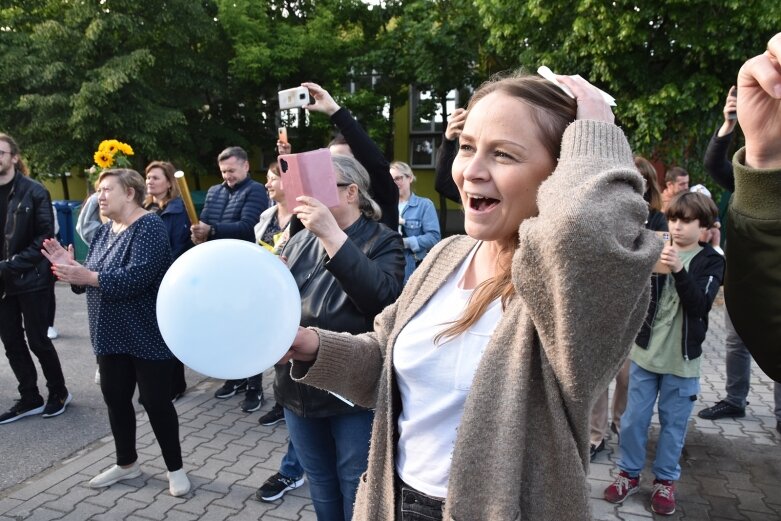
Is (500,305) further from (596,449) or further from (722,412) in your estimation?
(722,412)

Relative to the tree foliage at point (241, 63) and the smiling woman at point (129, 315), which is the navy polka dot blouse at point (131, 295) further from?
the tree foliage at point (241, 63)

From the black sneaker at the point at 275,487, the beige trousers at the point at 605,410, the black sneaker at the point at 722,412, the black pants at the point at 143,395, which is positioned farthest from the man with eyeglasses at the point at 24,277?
the black sneaker at the point at 722,412

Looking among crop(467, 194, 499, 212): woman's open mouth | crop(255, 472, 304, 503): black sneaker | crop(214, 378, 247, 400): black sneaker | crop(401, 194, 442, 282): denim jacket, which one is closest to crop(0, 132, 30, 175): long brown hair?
crop(214, 378, 247, 400): black sneaker

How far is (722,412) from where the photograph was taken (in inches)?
186

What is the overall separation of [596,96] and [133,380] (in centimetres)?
326

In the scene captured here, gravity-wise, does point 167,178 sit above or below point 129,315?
above

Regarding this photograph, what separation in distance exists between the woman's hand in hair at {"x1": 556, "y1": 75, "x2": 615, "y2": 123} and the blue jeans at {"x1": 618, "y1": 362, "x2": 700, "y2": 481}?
2.65m

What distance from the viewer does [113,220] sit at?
139 inches

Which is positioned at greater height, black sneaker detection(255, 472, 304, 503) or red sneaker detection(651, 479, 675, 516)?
red sneaker detection(651, 479, 675, 516)

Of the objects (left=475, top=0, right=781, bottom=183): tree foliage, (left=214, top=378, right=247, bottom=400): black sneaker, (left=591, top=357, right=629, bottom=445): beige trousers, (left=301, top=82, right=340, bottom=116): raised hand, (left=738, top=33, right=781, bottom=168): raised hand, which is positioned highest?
(left=475, top=0, right=781, bottom=183): tree foliage

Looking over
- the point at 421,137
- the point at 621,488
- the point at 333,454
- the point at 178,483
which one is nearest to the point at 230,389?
the point at 178,483

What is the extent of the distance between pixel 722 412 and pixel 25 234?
583 centimetres

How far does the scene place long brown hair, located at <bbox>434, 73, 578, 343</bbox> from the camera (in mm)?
1193

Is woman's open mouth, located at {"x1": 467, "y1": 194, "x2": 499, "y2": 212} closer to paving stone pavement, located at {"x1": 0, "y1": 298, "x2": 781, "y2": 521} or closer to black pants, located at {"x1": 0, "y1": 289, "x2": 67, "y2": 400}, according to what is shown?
paving stone pavement, located at {"x1": 0, "y1": 298, "x2": 781, "y2": 521}
